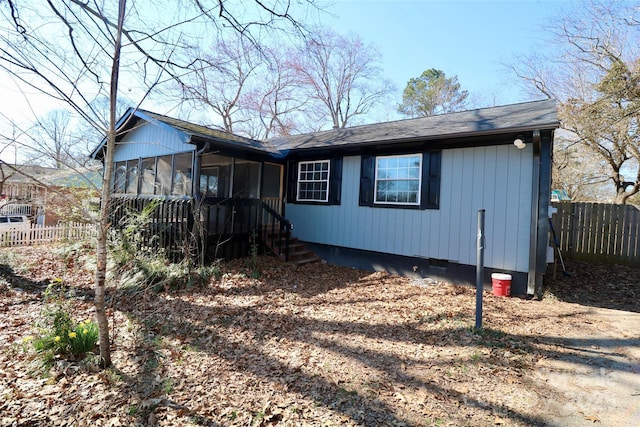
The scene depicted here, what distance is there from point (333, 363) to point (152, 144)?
7.80 meters

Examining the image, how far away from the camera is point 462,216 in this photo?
636 cm

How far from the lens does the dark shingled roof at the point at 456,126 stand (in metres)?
5.59

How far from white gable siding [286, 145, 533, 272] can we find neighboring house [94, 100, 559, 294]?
0.02m

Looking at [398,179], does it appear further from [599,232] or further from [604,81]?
[604,81]

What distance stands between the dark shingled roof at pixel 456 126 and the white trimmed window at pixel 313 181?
0.57m

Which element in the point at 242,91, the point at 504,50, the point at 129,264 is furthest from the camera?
the point at 242,91

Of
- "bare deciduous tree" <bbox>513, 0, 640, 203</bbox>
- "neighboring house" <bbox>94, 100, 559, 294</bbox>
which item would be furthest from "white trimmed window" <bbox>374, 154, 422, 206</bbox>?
"bare deciduous tree" <bbox>513, 0, 640, 203</bbox>

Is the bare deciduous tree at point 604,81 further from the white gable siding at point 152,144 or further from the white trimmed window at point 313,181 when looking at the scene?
the white gable siding at point 152,144

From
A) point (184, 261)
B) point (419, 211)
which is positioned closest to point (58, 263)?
point (184, 261)

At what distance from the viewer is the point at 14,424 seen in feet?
7.89

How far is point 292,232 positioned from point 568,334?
664 centimetres

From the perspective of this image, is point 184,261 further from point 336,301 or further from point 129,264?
point 336,301

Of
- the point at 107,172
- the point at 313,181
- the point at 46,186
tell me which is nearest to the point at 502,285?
the point at 313,181

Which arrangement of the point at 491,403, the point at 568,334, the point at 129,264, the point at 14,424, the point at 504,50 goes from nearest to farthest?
1. the point at 14,424
2. the point at 491,403
3. the point at 568,334
4. the point at 129,264
5. the point at 504,50
